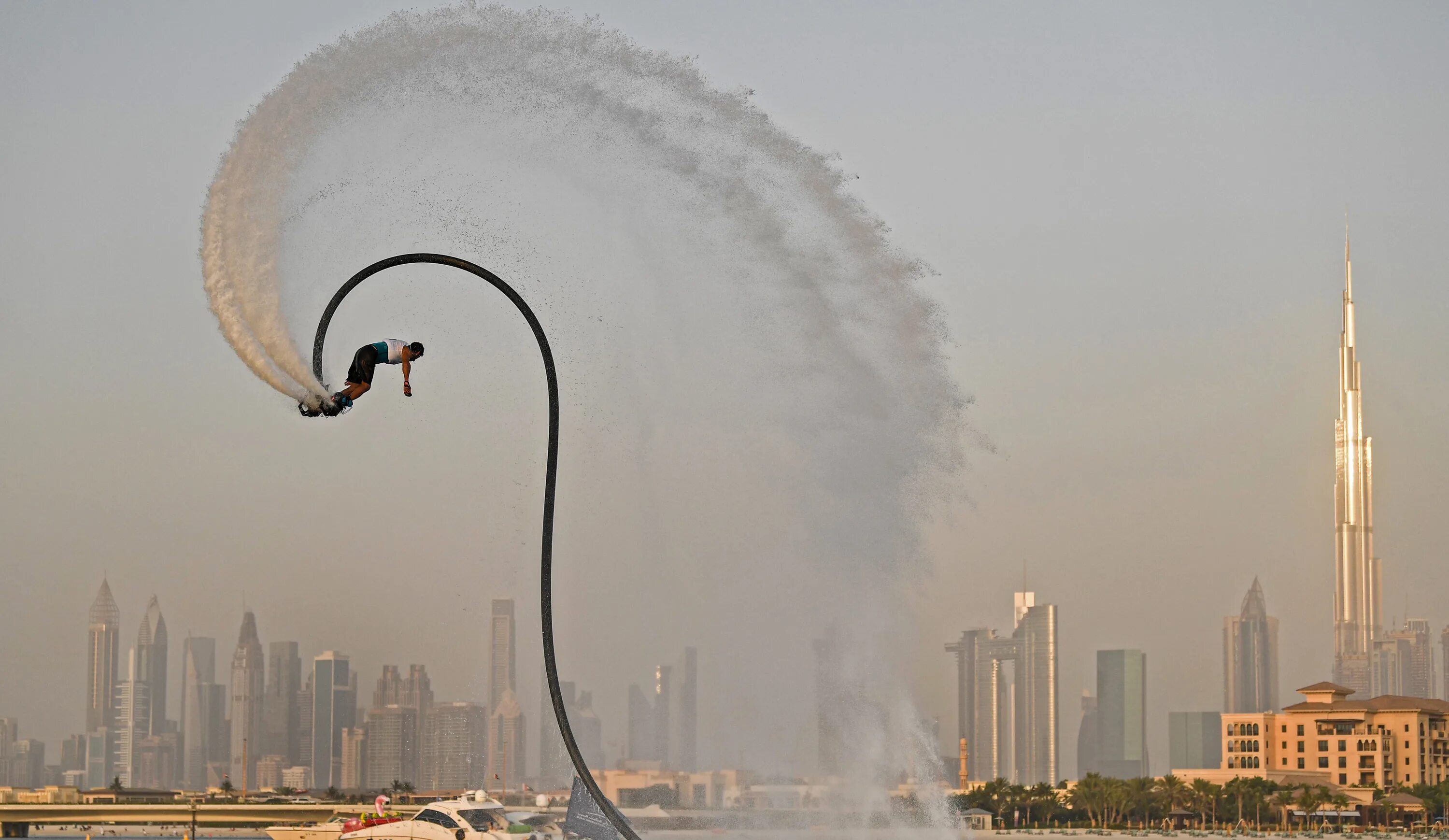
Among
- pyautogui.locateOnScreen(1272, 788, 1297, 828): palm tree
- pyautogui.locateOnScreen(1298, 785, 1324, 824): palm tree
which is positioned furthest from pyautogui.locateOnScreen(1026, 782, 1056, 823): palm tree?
pyautogui.locateOnScreen(1298, 785, 1324, 824): palm tree

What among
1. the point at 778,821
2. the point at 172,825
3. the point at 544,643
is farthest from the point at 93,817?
the point at 544,643

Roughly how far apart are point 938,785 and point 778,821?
5668 mm

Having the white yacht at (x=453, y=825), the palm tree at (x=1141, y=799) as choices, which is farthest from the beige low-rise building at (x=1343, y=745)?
the white yacht at (x=453, y=825)

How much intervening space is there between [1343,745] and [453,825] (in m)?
143

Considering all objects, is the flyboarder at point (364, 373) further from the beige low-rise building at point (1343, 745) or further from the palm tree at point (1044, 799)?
the beige low-rise building at point (1343, 745)

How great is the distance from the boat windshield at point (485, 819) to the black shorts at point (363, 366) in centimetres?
3489

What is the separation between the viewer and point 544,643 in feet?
87.6

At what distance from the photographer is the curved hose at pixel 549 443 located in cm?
2395

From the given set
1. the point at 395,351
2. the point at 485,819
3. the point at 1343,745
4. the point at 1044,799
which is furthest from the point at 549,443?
the point at 1343,745

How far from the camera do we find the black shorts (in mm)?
23641

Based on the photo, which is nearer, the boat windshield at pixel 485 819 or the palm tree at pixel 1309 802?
the boat windshield at pixel 485 819

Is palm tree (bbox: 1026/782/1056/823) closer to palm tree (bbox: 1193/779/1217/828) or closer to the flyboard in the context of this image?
palm tree (bbox: 1193/779/1217/828)

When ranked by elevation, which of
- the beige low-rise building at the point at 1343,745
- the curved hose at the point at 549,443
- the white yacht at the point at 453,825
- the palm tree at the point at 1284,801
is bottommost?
the palm tree at the point at 1284,801

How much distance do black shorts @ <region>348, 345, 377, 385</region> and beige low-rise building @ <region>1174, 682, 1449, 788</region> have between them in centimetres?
16122
